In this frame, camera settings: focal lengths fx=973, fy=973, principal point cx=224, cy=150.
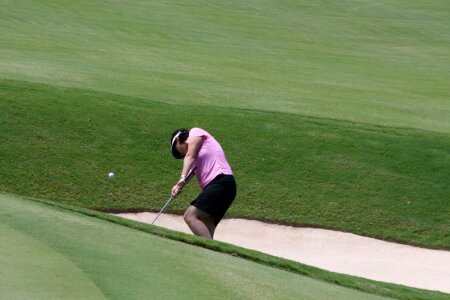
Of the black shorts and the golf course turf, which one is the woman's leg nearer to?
the black shorts

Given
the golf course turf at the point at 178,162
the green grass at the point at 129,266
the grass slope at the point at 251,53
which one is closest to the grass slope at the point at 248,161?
the golf course turf at the point at 178,162

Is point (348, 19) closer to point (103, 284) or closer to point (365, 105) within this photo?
point (365, 105)

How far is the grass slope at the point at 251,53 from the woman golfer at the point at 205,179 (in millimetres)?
6593

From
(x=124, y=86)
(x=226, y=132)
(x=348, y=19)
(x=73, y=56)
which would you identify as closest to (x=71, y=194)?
(x=226, y=132)

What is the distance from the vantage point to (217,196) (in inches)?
403

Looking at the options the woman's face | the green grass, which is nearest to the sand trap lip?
the green grass

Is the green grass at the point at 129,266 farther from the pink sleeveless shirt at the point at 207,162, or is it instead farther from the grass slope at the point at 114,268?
the pink sleeveless shirt at the point at 207,162

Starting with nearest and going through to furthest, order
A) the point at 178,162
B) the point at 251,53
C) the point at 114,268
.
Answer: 1. the point at 114,268
2. the point at 178,162
3. the point at 251,53

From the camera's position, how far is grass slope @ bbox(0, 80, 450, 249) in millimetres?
13883

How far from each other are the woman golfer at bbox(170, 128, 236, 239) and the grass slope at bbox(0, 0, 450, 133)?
21.6 ft

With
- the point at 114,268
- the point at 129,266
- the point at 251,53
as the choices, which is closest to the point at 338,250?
the point at 129,266

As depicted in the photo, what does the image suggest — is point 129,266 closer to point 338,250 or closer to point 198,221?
point 198,221

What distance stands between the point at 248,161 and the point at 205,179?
4.58 m

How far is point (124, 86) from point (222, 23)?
1833 centimetres
